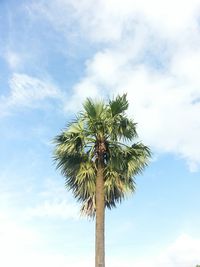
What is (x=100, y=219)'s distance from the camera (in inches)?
667

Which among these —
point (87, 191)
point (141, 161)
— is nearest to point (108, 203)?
point (87, 191)

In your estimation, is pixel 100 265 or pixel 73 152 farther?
pixel 73 152

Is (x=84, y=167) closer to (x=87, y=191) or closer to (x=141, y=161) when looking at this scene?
(x=87, y=191)

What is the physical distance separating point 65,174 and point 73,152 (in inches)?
38.1

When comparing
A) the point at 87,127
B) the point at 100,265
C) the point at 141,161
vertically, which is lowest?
the point at 100,265

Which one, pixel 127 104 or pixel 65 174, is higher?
pixel 127 104

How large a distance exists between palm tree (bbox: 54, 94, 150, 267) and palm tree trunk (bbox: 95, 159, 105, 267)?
0.04m

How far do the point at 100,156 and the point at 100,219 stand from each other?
8.60 ft

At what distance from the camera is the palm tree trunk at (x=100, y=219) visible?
16219 mm

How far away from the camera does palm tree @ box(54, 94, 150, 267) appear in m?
18.3

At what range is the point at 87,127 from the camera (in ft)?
62.5

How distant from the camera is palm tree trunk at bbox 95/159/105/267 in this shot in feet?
53.2

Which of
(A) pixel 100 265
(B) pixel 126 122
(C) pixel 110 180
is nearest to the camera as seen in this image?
(A) pixel 100 265

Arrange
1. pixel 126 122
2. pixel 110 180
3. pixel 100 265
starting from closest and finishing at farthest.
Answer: pixel 100 265, pixel 110 180, pixel 126 122
